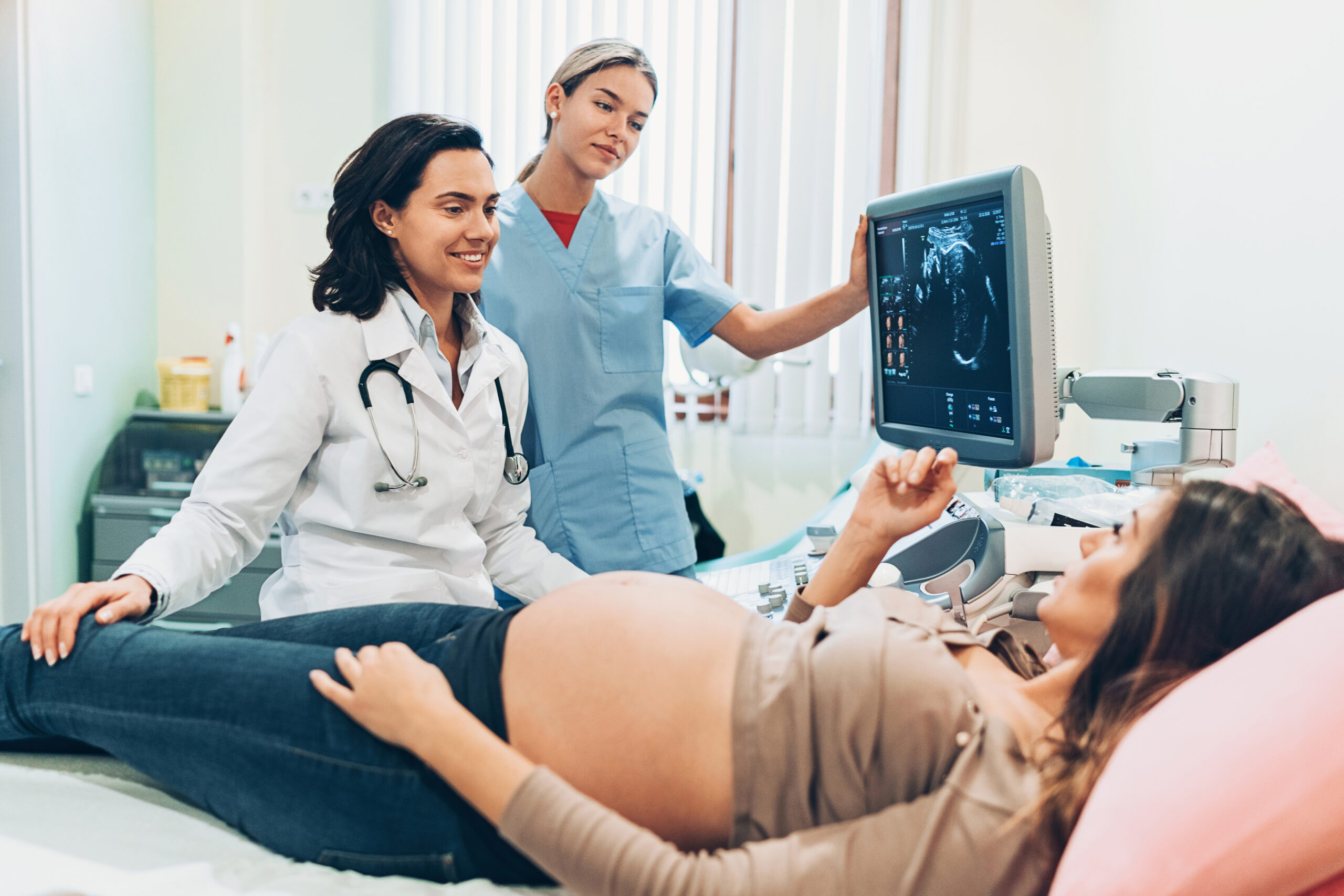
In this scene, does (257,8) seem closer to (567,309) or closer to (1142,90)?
(567,309)

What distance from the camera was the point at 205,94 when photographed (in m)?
3.22

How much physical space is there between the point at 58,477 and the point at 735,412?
2188mm

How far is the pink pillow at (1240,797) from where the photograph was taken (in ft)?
2.06

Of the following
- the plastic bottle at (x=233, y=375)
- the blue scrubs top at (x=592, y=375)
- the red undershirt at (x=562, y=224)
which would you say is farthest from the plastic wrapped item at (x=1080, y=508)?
the plastic bottle at (x=233, y=375)

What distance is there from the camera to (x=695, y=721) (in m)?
0.84

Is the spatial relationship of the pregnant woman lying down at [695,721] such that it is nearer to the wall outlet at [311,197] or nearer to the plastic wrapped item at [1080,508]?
the plastic wrapped item at [1080,508]

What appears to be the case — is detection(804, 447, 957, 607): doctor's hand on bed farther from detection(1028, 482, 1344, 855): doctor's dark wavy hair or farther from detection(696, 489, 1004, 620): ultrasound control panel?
detection(1028, 482, 1344, 855): doctor's dark wavy hair

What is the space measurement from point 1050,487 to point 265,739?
3.97 feet

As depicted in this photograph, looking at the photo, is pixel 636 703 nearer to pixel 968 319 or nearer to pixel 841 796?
pixel 841 796

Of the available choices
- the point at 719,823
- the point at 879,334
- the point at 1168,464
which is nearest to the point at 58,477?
the point at 879,334

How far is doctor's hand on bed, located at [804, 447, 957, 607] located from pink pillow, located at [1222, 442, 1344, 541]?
1.10 feet

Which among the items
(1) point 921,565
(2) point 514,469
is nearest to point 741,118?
(2) point 514,469

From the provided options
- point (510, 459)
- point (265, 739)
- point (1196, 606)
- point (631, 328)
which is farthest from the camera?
point (631, 328)

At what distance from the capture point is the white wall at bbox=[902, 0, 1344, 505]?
137cm
